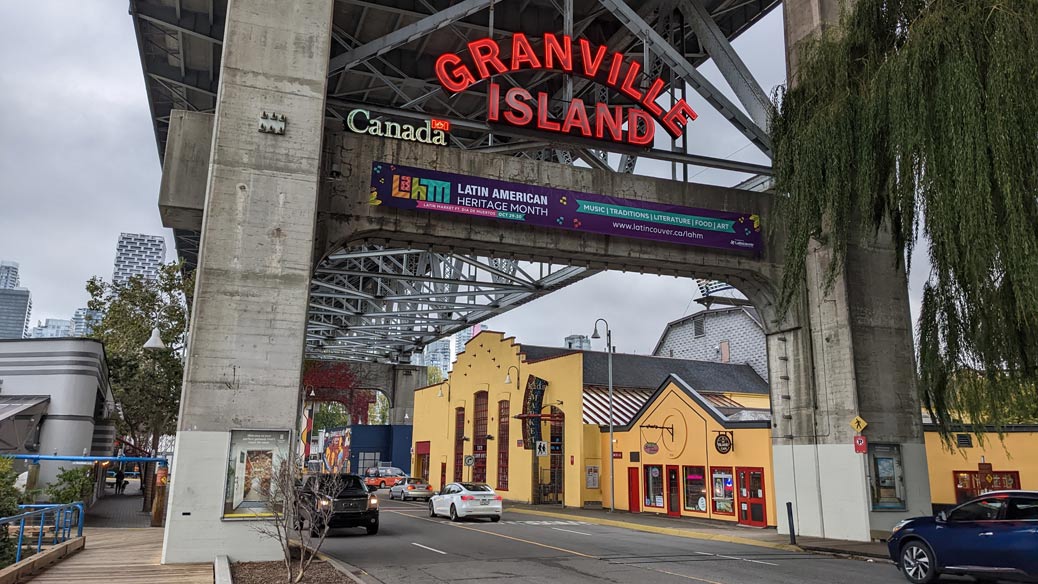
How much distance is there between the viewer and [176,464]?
48.6 feet

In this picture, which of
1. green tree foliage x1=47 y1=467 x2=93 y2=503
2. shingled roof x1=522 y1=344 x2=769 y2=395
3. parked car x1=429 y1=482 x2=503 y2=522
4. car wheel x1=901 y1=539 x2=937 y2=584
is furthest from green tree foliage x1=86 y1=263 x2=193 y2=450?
car wheel x1=901 y1=539 x2=937 y2=584

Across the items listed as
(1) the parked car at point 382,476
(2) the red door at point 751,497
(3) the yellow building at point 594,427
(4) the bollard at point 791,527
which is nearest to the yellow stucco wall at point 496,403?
(3) the yellow building at point 594,427

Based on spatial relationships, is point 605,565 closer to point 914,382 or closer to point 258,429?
point 258,429

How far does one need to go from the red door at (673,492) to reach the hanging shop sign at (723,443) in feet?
9.98

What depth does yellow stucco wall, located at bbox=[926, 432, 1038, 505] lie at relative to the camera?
25609mm

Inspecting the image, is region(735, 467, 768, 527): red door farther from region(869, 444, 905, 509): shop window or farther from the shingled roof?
the shingled roof

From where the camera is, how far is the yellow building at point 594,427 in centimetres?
2794

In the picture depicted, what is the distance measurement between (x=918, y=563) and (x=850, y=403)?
7624mm

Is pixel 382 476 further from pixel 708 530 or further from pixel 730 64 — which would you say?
pixel 730 64

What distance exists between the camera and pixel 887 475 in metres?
20.1

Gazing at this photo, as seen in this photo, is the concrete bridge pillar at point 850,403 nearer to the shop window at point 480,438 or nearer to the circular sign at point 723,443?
the circular sign at point 723,443

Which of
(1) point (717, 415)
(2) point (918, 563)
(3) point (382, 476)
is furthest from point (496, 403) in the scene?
(2) point (918, 563)

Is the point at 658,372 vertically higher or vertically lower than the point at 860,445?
higher

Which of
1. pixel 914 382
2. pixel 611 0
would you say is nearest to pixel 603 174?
pixel 611 0
